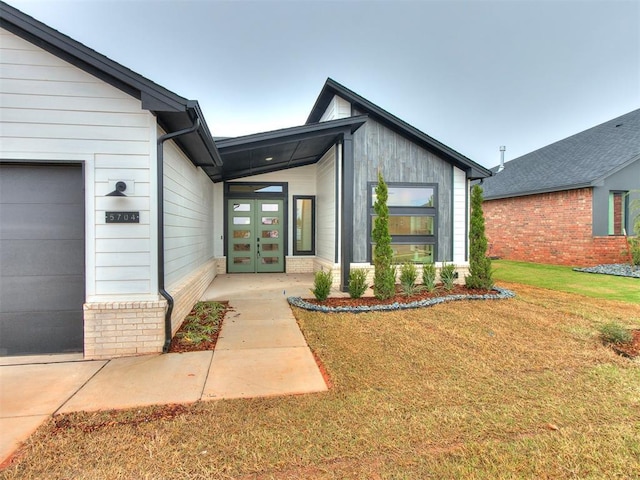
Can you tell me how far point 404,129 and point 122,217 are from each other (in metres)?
6.78

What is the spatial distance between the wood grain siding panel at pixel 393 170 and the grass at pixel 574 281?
3270mm

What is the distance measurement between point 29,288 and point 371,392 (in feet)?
14.4

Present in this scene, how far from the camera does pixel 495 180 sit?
1848cm

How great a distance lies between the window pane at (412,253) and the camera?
27.3 feet

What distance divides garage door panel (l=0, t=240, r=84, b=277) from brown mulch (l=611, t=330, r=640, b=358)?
23.3 feet

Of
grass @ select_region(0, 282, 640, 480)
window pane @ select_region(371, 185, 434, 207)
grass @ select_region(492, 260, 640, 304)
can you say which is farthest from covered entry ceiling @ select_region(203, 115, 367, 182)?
grass @ select_region(492, 260, 640, 304)

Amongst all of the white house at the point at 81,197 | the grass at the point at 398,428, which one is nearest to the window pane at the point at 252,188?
the white house at the point at 81,197

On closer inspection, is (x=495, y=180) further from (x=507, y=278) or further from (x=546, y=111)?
(x=507, y=278)

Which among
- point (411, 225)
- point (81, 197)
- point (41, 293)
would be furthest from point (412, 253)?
point (41, 293)

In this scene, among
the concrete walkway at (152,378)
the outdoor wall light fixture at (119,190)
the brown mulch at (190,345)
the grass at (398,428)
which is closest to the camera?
the grass at (398,428)

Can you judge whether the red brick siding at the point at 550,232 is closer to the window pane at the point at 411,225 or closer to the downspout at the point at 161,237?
the window pane at the point at 411,225

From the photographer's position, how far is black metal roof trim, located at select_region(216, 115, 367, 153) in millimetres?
6416

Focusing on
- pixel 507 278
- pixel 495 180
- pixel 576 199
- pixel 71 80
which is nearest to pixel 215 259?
pixel 71 80

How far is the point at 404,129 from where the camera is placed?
799cm
